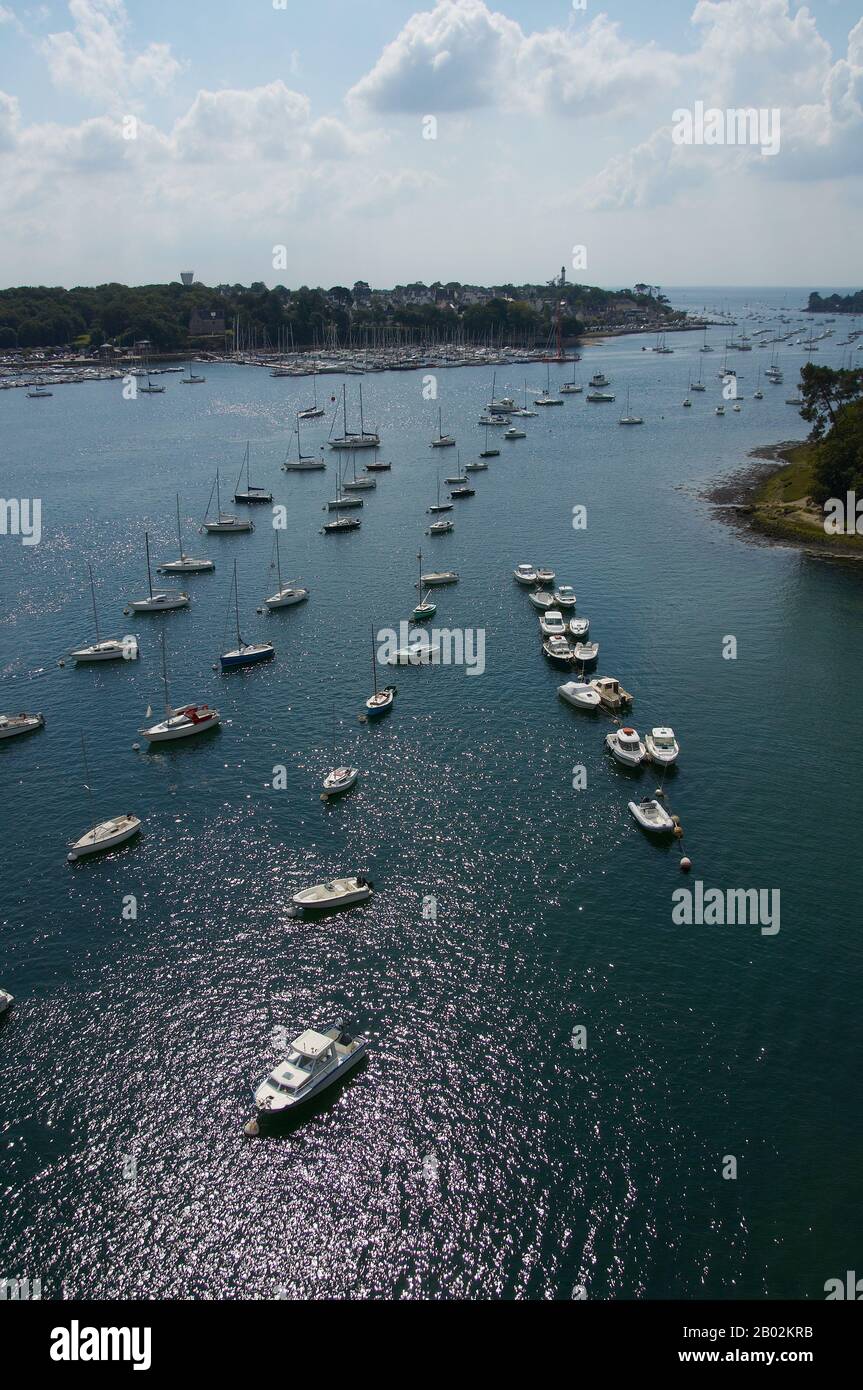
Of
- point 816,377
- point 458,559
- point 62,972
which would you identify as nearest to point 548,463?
point 816,377

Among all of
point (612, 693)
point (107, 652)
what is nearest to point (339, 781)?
point (612, 693)

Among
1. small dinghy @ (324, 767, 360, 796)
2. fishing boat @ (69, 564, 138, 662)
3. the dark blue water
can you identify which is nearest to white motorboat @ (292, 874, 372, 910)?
the dark blue water

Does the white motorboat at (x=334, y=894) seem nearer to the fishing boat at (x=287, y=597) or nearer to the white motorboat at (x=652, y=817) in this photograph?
the white motorboat at (x=652, y=817)

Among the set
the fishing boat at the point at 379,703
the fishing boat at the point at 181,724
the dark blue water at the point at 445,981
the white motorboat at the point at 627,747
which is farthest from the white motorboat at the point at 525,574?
the fishing boat at the point at 181,724

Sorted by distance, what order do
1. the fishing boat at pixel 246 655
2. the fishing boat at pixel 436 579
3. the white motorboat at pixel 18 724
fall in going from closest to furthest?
the white motorboat at pixel 18 724 → the fishing boat at pixel 246 655 → the fishing boat at pixel 436 579

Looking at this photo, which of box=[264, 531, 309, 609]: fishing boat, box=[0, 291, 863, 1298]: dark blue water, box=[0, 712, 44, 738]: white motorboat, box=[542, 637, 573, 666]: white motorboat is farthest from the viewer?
box=[264, 531, 309, 609]: fishing boat

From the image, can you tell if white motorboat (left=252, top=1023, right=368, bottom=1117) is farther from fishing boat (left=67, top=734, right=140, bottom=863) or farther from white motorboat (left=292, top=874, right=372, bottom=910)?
fishing boat (left=67, top=734, right=140, bottom=863)
